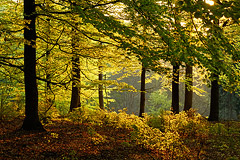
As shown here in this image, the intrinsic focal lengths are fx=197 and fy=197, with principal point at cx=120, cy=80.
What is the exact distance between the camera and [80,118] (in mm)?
8688

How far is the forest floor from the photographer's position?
5.22 m

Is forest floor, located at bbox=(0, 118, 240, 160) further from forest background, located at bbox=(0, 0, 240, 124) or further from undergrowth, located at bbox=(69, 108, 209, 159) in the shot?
forest background, located at bbox=(0, 0, 240, 124)

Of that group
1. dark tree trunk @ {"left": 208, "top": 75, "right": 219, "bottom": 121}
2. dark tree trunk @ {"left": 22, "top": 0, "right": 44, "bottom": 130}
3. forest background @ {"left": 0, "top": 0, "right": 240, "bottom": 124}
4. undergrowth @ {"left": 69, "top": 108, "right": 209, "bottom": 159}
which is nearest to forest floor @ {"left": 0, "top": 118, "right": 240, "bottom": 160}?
undergrowth @ {"left": 69, "top": 108, "right": 209, "bottom": 159}

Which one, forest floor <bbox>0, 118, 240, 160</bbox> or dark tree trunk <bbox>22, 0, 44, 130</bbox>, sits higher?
dark tree trunk <bbox>22, 0, 44, 130</bbox>

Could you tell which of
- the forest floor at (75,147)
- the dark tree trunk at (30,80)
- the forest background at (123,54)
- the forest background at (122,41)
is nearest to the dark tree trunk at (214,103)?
the forest background at (122,41)

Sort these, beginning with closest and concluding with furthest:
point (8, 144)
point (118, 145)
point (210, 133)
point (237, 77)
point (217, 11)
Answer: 1. point (217, 11)
2. point (237, 77)
3. point (8, 144)
4. point (118, 145)
5. point (210, 133)

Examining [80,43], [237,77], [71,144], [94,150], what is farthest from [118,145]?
[237,77]

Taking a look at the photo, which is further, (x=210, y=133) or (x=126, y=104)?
(x=126, y=104)

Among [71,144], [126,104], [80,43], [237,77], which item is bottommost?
[126,104]

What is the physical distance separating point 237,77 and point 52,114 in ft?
23.7

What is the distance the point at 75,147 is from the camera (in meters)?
5.96

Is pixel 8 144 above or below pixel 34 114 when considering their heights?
below

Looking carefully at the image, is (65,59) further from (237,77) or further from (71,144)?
(237,77)

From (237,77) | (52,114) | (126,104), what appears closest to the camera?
(237,77)
